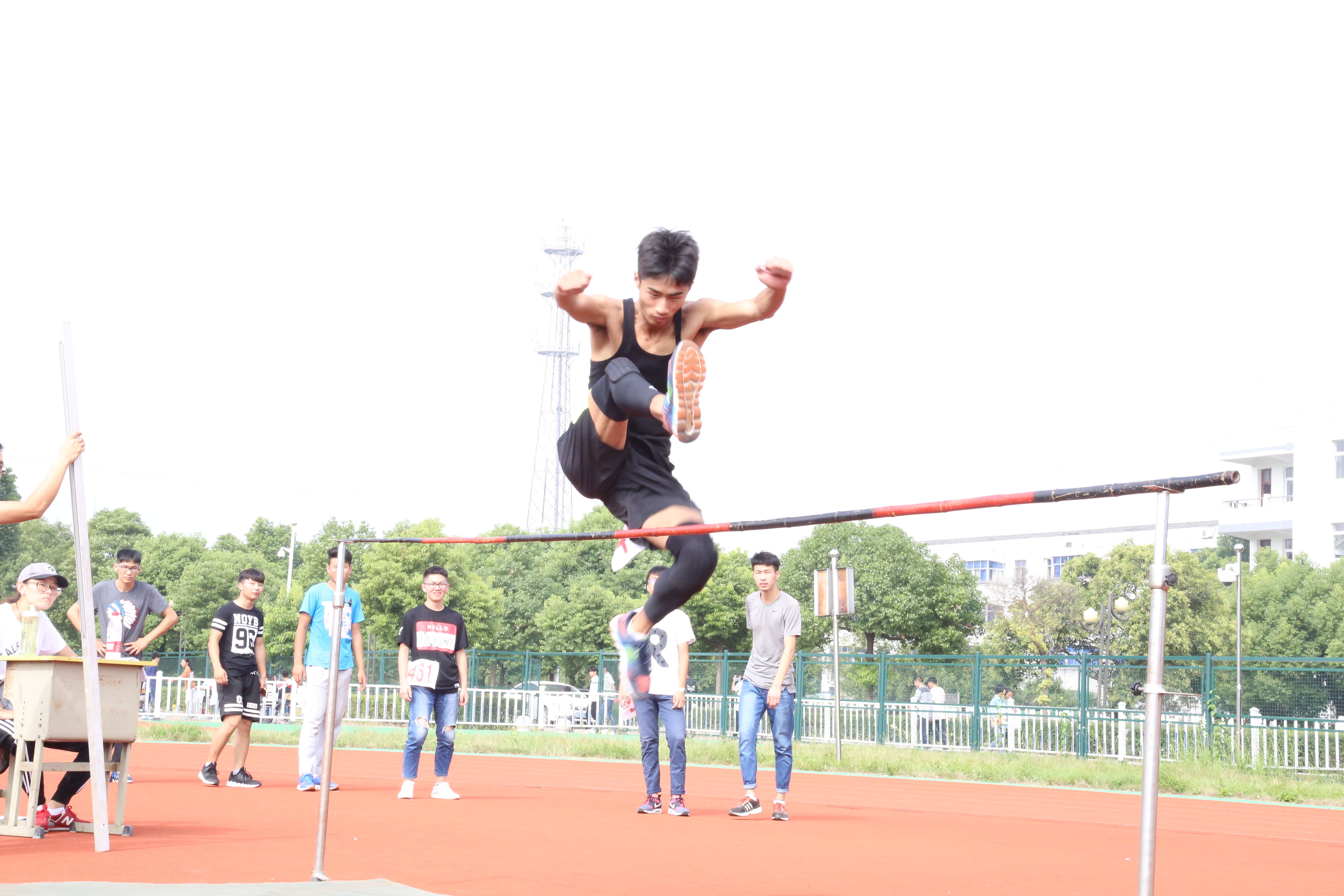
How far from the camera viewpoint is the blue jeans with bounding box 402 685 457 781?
343 inches

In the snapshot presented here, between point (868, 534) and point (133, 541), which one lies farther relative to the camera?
point (133, 541)

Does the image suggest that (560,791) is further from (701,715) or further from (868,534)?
(868,534)

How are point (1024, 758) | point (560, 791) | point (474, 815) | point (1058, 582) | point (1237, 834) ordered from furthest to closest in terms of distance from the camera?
point (1058, 582) → point (1024, 758) → point (560, 791) → point (1237, 834) → point (474, 815)

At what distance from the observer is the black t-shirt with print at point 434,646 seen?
28.5ft

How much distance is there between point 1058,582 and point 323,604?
37.3 meters

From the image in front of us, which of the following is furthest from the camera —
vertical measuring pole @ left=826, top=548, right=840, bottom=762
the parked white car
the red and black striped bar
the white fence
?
the parked white car

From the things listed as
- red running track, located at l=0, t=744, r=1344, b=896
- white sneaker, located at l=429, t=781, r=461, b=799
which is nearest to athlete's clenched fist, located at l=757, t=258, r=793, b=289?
red running track, located at l=0, t=744, r=1344, b=896

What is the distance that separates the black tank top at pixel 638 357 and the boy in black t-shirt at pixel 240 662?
5.50 metres

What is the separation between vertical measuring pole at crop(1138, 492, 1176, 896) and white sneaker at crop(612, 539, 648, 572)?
5.74ft

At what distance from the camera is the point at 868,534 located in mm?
37344

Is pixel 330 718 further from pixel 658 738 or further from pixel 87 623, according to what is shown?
pixel 658 738

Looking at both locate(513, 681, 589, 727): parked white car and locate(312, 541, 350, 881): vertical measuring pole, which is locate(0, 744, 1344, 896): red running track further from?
locate(513, 681, 589, 727): parked white car

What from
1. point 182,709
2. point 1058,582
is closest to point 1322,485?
point 1058,582

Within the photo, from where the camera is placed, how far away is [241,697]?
29.2 feet
